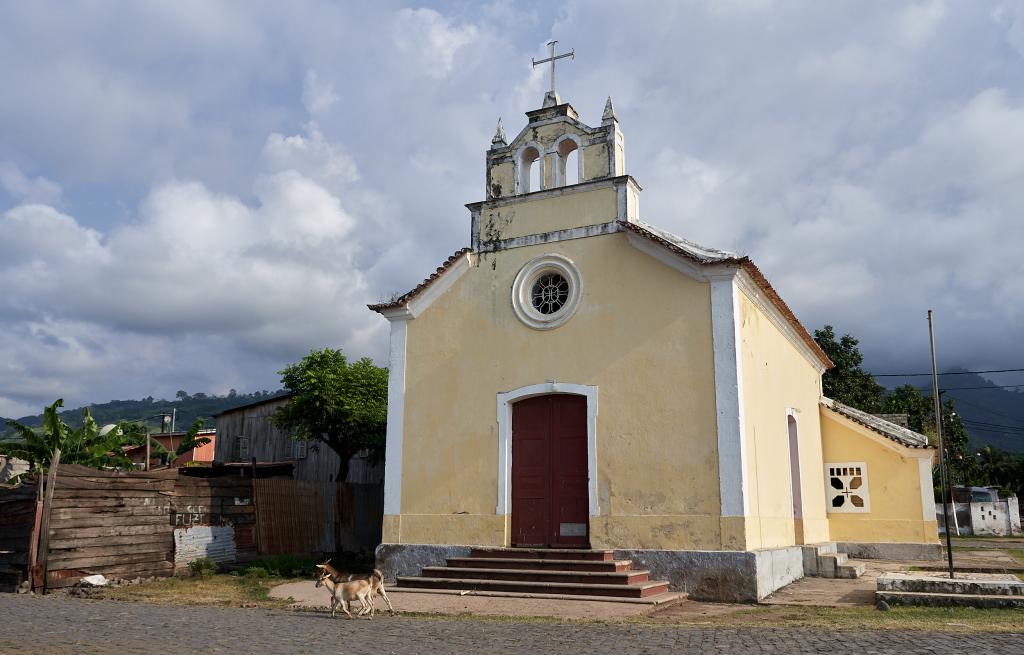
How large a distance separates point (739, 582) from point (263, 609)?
686cm

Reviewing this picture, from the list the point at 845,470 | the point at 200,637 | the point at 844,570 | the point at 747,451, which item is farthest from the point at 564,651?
the point at 845,470

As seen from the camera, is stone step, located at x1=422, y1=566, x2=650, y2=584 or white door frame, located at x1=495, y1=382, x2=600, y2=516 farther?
white door frame, located at x1=495, y1=382, x2=600, y2=516

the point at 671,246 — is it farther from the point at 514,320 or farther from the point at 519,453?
the point at 519,453

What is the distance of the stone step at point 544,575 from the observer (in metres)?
12.0

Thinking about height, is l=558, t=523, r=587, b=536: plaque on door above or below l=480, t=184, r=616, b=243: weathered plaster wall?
below

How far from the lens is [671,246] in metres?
13.3

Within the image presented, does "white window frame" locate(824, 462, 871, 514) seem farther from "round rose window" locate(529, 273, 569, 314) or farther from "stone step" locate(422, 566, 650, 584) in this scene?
"round rose window" locate(529, 273, 569, 314)

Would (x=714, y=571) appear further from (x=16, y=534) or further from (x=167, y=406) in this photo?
(x=167, y=406)

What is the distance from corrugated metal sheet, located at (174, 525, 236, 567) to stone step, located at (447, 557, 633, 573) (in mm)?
5236

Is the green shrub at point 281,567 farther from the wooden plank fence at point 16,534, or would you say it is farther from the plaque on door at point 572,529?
the plaque on door at point 572,529

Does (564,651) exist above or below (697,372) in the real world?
below

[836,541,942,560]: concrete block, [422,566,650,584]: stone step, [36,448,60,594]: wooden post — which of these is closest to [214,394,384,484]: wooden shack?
[422,566,650,584]: stone step

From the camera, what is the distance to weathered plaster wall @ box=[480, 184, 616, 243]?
14.5 meters

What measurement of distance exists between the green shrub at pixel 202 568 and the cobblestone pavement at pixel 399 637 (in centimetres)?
482
